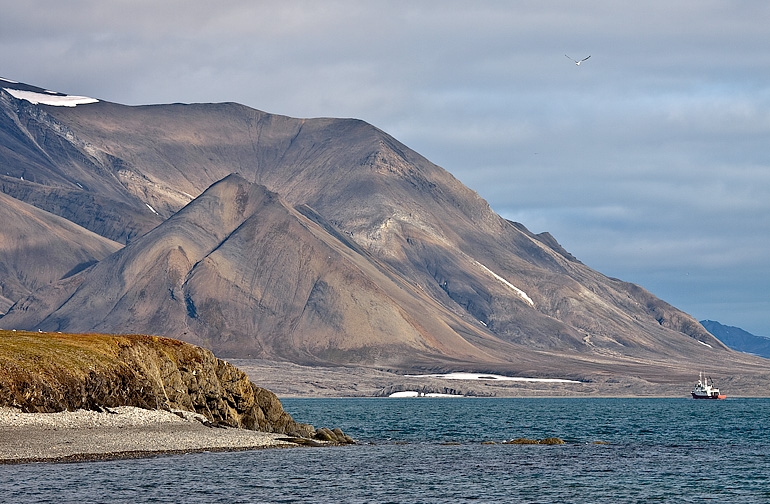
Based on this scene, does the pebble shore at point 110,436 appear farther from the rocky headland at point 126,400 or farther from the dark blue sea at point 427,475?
the dark blue sea at point 427,475

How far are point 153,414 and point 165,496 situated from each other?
97.5 ft

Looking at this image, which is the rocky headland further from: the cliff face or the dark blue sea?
the dark blue sea

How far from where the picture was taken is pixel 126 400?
8994 centimetres

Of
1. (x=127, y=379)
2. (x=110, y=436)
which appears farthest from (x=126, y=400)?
(x=110, y=436)

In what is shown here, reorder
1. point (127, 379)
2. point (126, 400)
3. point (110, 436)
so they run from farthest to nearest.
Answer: point (127, 379) → point (126, 400) → point (110, 436)

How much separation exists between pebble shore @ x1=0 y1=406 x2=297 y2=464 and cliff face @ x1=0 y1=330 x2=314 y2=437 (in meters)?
1.56

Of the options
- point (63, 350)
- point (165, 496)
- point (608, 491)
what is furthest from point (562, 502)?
point (63, 350)

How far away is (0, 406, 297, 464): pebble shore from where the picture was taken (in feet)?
241

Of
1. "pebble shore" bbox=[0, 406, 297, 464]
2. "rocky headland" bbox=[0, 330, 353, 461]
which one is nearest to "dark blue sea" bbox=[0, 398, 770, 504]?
"pebble shore" bbox=[0, 406, 297, 464]

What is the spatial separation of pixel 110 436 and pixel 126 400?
8.99 metres

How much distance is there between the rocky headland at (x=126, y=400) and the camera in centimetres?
7875

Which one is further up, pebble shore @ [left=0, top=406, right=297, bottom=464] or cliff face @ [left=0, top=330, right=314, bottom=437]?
cliff face @ [left=0, top=330, right=314, bottom=437]

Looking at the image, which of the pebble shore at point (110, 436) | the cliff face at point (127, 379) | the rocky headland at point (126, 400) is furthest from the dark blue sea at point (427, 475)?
the cliff face at point (127, 379)

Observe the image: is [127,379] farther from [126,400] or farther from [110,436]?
[110,436]
